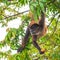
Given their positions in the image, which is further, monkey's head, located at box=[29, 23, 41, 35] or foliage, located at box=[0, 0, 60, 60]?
foliage, located at box=[0, 0, 60, 60]

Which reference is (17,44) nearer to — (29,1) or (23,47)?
(23,47)

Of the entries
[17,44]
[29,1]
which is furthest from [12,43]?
[29,1]

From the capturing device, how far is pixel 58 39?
9.45ft

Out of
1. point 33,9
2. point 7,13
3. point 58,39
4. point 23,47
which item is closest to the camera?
point 33,9

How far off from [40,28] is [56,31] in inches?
35.8

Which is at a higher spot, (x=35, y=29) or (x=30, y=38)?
(x=35, y=29)

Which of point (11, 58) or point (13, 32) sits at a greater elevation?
point (13, 32)

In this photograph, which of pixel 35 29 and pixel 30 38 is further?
pixel 30 38

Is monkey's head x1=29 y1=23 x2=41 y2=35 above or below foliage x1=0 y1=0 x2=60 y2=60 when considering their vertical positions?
above

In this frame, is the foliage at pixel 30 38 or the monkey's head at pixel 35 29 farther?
the foliage at pixel 30 38

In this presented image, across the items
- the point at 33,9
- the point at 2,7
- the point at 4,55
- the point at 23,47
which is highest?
the point at 33,9

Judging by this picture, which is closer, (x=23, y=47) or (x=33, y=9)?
(x=33, y=9)

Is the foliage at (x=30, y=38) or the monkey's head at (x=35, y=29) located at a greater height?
the monkey's head at (x=35, y=29)

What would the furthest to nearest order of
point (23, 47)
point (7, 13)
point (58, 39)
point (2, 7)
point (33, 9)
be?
point (7, 13) < point (2, 7) < point (58, 39) < point (23, 47) < point (33, 9)
